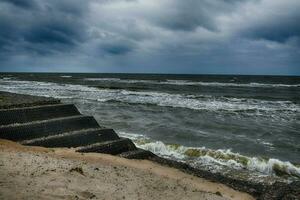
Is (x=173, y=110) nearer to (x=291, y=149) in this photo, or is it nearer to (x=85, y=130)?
(x=291, y=149)

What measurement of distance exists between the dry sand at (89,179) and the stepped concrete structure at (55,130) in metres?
0.73

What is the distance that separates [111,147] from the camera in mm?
10484

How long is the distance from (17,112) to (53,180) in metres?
5.35

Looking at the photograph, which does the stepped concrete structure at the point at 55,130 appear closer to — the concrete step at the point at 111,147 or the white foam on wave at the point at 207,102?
the concrete step at the point at 111,147

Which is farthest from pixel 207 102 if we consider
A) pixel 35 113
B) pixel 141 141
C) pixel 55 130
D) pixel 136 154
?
A: pixel 55 130

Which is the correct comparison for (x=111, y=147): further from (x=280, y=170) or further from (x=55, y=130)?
(x=280, y=170)

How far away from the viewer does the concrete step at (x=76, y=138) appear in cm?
998

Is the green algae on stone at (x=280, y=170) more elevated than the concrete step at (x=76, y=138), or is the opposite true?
the concrete step at (x=76, y=138)

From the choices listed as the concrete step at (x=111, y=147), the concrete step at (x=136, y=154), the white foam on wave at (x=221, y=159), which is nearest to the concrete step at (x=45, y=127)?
the concrete step at (x=111, y=147)

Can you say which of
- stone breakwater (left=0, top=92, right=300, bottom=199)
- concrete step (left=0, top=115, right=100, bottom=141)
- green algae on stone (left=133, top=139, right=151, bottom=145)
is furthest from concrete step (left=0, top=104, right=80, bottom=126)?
green algae on stone (left=133, top=139, right=151, bottom=145)

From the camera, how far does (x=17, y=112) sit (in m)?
10.9

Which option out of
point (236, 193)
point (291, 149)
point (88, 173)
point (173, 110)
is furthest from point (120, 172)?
point (173, 110)

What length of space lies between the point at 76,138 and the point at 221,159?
186 inches

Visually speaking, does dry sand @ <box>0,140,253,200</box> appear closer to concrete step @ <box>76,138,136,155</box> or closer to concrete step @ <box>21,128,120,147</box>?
concrete step @ <box>21,128,120,147</box>
